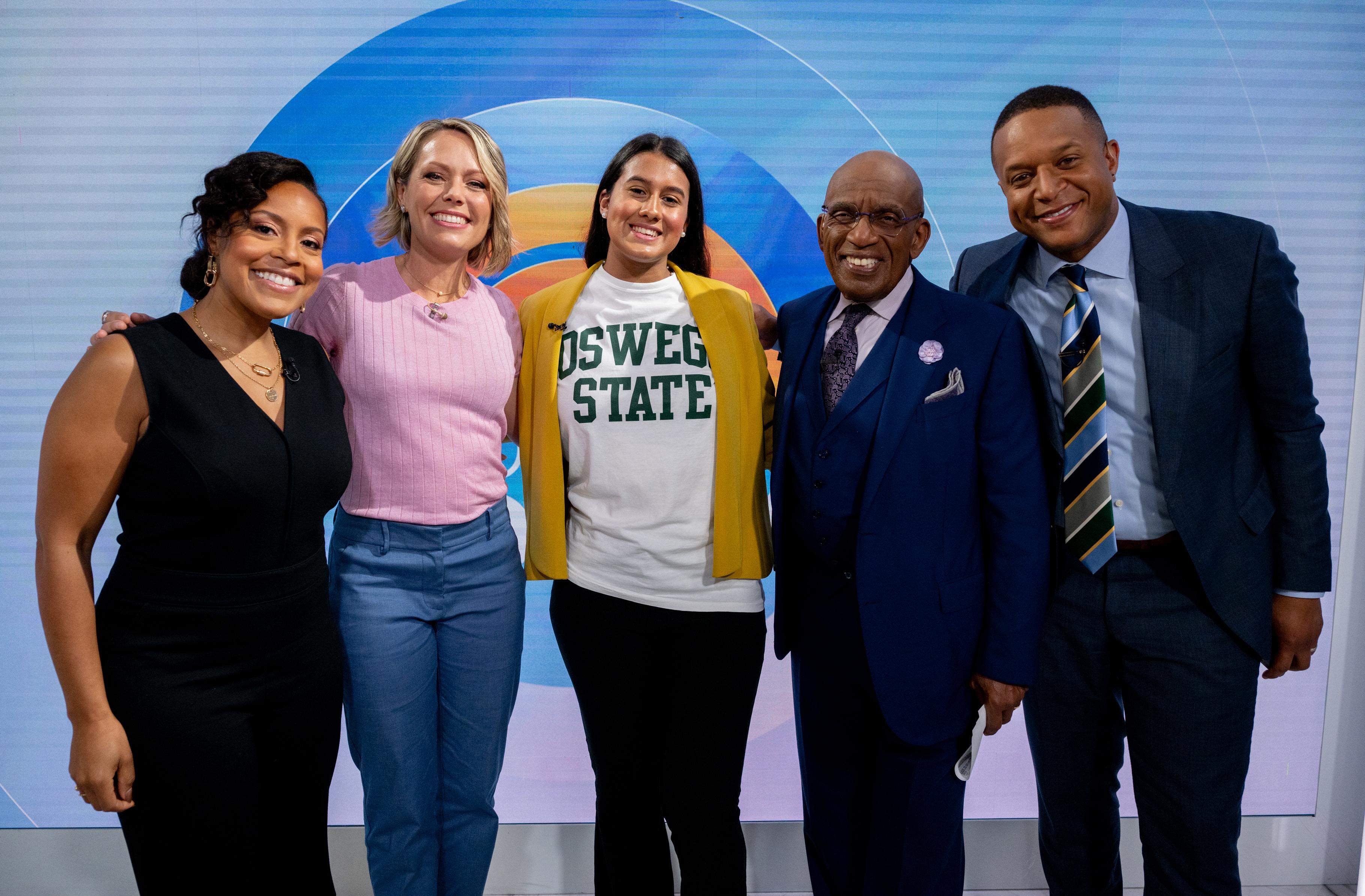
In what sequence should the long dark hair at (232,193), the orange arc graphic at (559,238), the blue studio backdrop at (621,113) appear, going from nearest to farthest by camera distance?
the long dark hair at (232,193) → the blue studio backdrop at (621,113) → the orange arc graphic at (559,238)

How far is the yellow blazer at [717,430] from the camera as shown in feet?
6.19

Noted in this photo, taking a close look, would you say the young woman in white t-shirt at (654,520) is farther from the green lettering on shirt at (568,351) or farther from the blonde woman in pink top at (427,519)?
the blonde woman in pink top at (427,519)

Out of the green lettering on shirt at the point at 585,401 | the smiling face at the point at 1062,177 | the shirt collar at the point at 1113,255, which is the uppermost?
the smiling face at the point at 1062,177

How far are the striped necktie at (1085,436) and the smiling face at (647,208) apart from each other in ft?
3.08

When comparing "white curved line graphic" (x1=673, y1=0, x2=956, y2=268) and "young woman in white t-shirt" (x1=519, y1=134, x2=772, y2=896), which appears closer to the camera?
"young woman in white t-shirt" (x1=519, y1=134, x2=772, y2=896)

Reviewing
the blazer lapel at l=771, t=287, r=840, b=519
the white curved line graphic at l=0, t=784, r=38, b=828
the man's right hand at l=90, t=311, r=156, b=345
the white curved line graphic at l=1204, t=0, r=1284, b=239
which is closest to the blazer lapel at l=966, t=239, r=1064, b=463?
the blazer lapel at l=771, t=287, r=840, b=519

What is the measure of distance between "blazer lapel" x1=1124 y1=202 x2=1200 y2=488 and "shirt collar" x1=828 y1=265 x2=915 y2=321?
1.65ft

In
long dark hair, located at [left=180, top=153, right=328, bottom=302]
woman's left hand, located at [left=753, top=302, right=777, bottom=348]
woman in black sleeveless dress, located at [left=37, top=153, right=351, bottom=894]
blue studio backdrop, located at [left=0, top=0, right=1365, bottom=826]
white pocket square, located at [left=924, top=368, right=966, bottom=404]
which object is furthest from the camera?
blue studio backdrop, located at [left=0, top=0, right=1365, bottom=826]

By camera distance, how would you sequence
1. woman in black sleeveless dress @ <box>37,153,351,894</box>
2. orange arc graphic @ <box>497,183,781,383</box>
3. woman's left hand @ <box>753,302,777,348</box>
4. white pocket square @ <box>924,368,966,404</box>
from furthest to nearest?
orange arc graphic @ <box>497,183,781,383</box>, woman's left hand @ <box>753,302,777,348</box>, white pocket square @ <box>924,368,966,404</box>, woman in black sleeveless dress @ <box>37,153,351,894</box>

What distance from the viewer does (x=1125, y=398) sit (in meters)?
1.79

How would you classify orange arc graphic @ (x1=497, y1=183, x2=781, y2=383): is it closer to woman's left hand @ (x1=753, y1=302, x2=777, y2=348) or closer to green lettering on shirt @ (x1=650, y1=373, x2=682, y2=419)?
woman's left hand @ (x1=753, y1=302, x2=777, y2=348)

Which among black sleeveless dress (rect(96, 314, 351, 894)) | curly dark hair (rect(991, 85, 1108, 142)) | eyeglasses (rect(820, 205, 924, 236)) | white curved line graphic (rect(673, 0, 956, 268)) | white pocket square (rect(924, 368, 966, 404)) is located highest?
white curved line graphic (rect(673, 0, 956, 268))

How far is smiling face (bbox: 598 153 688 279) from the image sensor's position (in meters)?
1.92

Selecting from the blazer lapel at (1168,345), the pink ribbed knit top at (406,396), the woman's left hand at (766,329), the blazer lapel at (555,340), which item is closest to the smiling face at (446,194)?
the pink ribbed knit top at (406,396)
